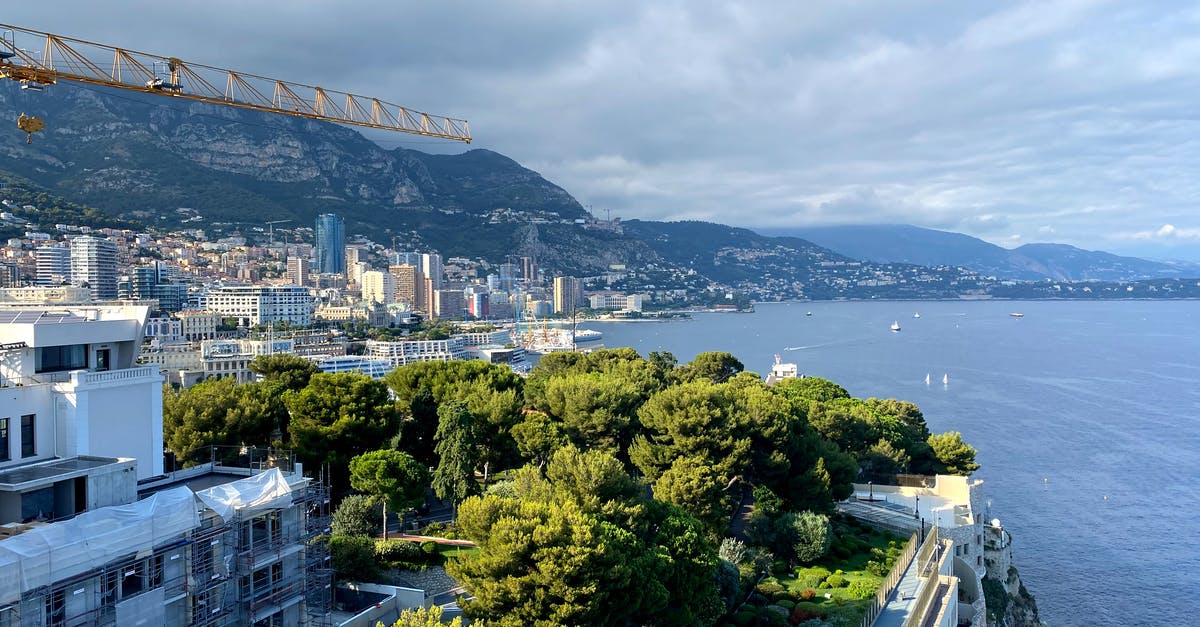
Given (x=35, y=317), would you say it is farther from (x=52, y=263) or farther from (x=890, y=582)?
(x=52, y=263)

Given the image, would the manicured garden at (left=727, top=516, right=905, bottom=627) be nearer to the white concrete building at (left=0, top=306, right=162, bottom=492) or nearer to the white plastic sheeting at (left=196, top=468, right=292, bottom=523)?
the white plastic sheeting at (left=196, top=468, right=292, bottom=523)

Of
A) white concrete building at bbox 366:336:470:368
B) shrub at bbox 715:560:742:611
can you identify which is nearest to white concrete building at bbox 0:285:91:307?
white concrete building at bbox 366:336:470:368

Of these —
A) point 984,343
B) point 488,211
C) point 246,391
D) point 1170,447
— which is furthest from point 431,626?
point 488,211

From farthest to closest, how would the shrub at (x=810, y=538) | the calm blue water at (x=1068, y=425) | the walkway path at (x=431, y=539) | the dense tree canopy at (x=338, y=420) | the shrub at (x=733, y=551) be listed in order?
the calm blue water at (x=1068, y=425), the dense tree canopy at (x=338, y=420), the shrub at (x=810, y=538), the shrub at (x=733, y=551), the walkway path at (x=431, y=539)

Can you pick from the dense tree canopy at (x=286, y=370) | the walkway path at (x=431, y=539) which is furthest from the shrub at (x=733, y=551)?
the dense tree canopy at (x=286, y=370)

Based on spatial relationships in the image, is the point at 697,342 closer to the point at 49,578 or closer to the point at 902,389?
the point at 902,389

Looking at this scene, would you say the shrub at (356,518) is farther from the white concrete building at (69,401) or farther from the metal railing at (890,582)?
the metal railing at (890,582)

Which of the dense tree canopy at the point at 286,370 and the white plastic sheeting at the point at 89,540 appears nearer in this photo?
the white plastic sheeting at the point at 89,540
